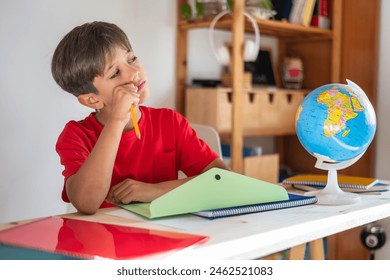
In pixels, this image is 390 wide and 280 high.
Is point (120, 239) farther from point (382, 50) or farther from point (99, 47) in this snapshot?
point (382, 50)

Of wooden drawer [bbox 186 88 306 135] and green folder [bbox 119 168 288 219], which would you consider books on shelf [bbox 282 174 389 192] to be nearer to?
green folder [bbox 119 168 288 219]

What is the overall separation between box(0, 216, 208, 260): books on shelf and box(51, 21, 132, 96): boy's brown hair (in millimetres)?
481

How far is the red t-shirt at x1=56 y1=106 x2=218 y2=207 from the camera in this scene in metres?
1.38

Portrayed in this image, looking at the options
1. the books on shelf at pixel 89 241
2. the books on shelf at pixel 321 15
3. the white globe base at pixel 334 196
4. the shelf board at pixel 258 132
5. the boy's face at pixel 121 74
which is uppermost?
the books on shelf at pixel 321 15

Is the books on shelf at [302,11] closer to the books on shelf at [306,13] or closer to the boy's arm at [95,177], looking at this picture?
the books on shelf at [306,13]

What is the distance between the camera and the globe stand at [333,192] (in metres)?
1.21

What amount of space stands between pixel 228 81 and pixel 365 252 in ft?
3.32

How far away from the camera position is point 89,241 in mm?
871

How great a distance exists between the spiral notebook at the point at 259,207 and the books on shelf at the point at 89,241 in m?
0.14

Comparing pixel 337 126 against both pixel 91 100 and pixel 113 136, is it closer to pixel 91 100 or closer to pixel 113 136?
pixel 113 136

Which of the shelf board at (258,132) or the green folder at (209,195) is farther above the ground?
the green folder at (209,195)

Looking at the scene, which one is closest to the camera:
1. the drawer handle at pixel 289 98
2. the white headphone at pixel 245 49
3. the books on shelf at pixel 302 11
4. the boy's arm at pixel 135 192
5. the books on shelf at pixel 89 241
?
the books on shelf at pixel 89 241

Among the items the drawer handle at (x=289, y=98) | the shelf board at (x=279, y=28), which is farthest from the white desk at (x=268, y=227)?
the drawer handle at (x=289, y=98)

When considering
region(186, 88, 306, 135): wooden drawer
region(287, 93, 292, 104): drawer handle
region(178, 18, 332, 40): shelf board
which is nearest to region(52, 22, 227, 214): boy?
region(186, 88, 306, 135): wooden drawer
